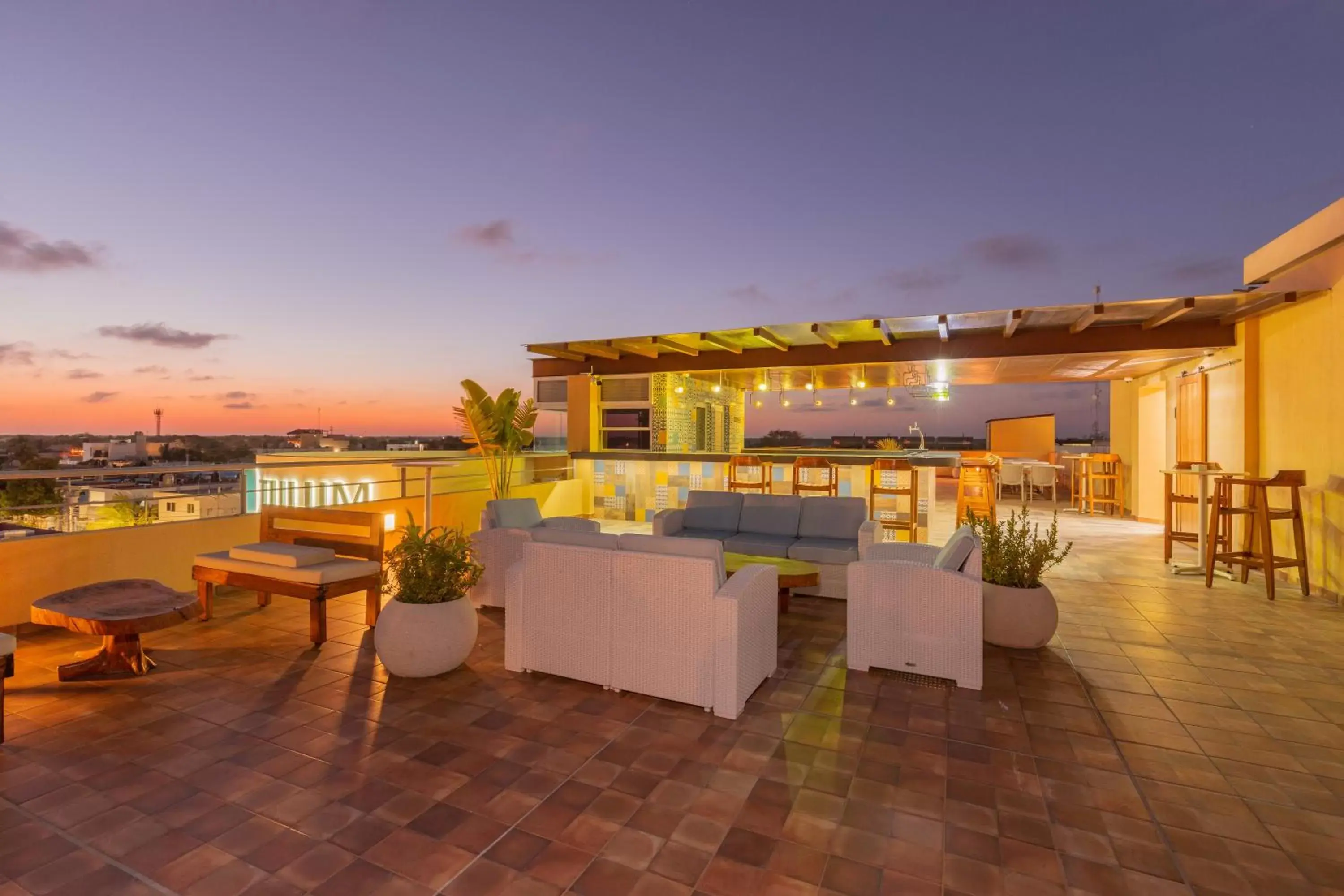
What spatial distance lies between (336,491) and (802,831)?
31.6ft

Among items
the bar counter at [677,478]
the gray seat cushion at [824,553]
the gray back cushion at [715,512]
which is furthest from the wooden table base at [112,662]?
the bar counter at [677,478]

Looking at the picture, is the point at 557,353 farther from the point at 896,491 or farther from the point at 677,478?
the point at 896,491

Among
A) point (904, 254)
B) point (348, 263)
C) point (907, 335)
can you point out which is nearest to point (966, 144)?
point (907, 335)

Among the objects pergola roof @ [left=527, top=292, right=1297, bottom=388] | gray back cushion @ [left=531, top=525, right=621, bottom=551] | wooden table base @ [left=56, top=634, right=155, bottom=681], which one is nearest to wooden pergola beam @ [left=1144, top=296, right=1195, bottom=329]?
pergola roof @ [left=527, top=292, right=1297, bottom=388]

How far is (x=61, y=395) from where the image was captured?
50.1ft

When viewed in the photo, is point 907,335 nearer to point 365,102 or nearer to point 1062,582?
point 1062,582

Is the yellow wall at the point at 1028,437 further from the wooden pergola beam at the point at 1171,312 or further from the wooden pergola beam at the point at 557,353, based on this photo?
the wooden pergola beam at the point at 557,353

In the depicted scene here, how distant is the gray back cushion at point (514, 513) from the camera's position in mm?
5086

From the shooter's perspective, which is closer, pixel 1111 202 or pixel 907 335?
pixel 907 335

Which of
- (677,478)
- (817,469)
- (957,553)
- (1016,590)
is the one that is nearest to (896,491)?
(817,469)

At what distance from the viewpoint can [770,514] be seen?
5871 millimetres

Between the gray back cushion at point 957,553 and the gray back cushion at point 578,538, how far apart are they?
1.86 m

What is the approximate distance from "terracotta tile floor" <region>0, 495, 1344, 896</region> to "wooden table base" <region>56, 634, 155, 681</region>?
9cm

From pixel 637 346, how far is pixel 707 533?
4.54m
